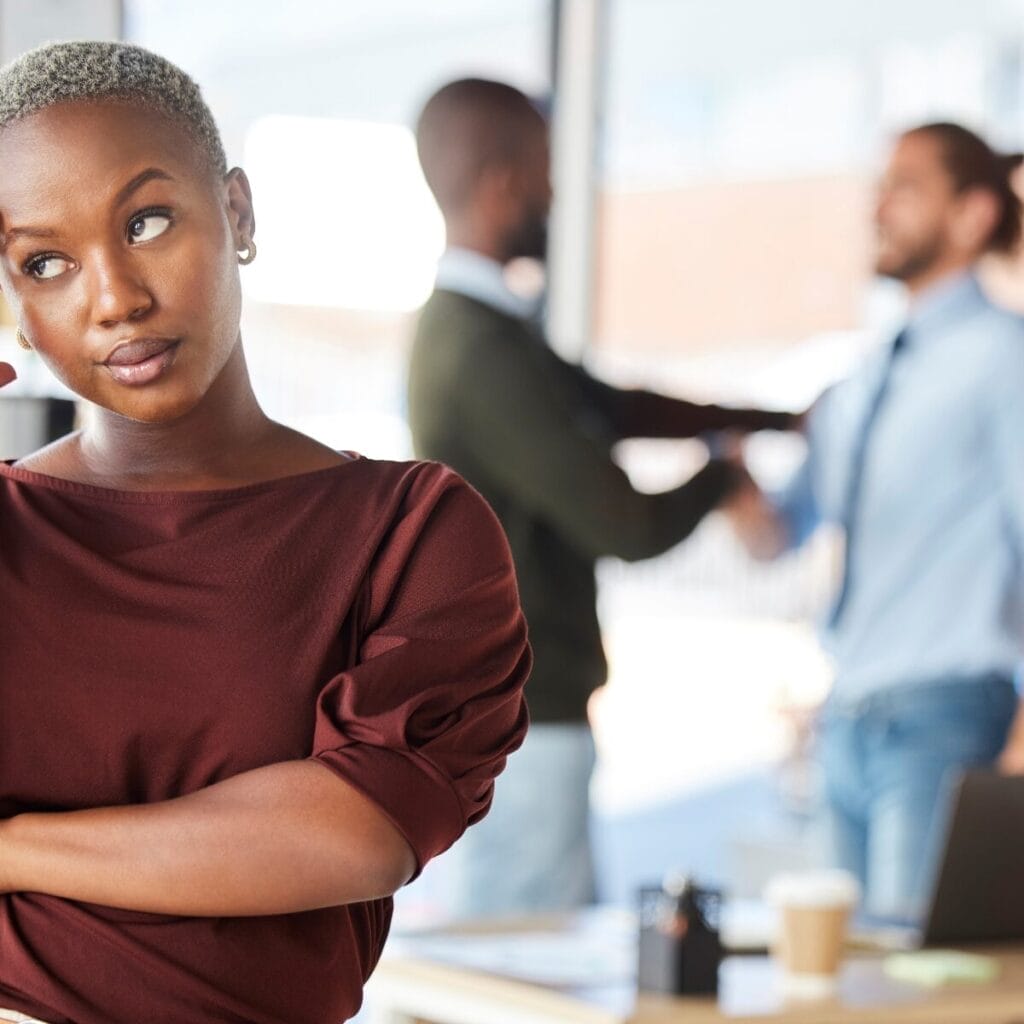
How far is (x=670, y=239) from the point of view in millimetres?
4977

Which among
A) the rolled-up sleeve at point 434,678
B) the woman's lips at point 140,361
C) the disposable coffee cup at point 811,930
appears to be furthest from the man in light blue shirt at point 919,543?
the woman's lips at point 140,361

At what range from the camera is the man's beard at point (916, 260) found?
3.25m

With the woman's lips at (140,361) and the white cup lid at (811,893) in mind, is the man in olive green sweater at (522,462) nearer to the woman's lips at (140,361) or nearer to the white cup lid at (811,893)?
the white cup lid at (811,893)

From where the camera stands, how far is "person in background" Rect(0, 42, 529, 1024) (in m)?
0.84

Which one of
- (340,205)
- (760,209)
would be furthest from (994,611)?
(760,209)

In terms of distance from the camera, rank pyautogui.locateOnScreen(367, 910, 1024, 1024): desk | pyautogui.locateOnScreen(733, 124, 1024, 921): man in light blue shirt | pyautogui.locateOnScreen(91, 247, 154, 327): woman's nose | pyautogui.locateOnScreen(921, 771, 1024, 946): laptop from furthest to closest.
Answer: pyautogui.locateOnScreen(733, 124, 1024, 921): man in light blue shirt, pyautogui.locateOnScreen(921, 771, 1024, 946): laptop, pyautogui.locateOnScreen(367, 910, 1024, 1024): desk, pyautogui.locateOnScreen(91, 247, 154, 327): woman's nose

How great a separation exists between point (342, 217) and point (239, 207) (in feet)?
8.29

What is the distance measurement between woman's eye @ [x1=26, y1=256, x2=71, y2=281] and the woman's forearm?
10.3 inches

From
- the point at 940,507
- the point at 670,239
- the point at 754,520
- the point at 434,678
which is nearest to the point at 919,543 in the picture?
the point at 940,507

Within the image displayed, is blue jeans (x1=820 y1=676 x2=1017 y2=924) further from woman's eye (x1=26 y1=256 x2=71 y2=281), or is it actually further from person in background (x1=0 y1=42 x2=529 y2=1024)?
woman's eye (x1=26 y1=256 x2=71 y2=281)

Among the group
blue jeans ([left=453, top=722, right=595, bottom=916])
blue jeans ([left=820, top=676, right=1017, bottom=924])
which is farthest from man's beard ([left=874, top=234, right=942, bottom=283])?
blue jeans ([left=453, top=722, right=595, bottom=916])

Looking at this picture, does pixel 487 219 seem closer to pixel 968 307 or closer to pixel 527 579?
pixel 527 579

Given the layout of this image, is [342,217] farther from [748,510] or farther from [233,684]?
[233,684]

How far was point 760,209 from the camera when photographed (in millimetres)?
5105
